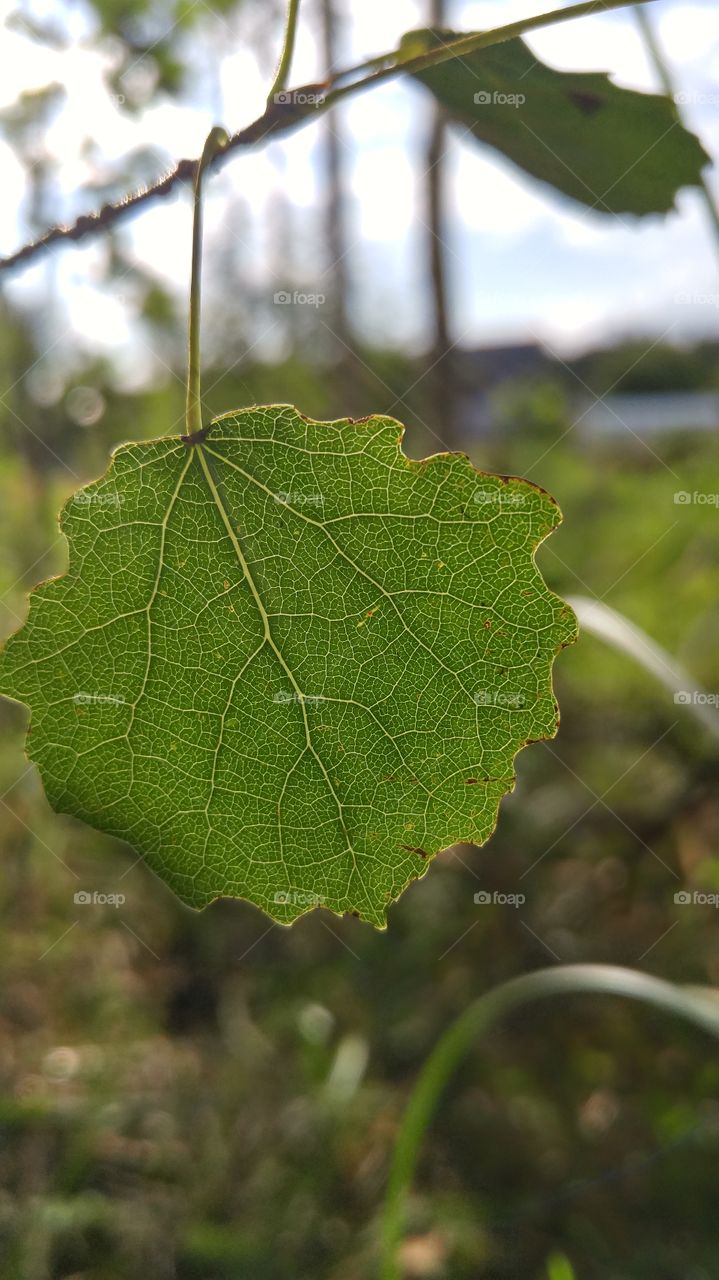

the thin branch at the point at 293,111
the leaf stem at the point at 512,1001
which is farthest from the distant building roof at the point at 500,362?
the thin branch at the point at 293,111

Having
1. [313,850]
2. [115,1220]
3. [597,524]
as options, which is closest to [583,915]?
[115,1220]

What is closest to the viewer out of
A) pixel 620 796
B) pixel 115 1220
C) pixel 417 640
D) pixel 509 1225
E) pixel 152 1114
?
pixel 417 640

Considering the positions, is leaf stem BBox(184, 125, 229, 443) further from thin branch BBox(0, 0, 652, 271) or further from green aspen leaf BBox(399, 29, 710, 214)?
green aspen leaf BBox(399, 29, 710, 214)

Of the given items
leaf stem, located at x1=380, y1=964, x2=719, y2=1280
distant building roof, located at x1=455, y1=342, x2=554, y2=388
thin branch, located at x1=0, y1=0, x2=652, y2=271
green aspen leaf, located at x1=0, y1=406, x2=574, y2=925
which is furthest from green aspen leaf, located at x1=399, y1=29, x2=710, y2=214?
distant building roof, located at x1=455, y1=342, x2=554, y2=388

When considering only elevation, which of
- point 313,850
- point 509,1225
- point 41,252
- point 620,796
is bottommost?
point 509,1225

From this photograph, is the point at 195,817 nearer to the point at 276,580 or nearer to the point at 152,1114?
the point at 276,580

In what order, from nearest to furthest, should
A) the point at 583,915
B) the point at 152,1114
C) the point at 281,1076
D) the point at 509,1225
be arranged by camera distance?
the point at 509,1225
the point at 152,1114
the point at 281,1076
the point at 583,915

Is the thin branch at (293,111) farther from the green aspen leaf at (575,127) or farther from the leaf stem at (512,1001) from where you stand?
the leaf stem at (512,1001)
